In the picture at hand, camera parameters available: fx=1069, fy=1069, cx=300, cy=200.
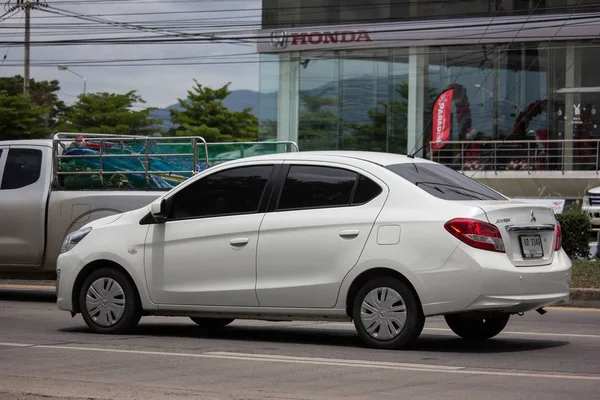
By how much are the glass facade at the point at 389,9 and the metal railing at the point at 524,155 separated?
4553mm

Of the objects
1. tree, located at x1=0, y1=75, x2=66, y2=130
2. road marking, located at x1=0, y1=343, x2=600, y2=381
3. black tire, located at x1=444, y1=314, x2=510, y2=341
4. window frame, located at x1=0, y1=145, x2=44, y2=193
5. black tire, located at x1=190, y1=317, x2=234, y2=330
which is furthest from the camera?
tree, located at x1=0, y1=75, x2=66, y2=130

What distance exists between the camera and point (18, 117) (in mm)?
54656

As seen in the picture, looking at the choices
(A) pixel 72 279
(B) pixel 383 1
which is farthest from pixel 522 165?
(A) pixel 72 279

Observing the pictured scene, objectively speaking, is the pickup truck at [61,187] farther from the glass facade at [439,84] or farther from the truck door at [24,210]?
the glass facade at [439,84]

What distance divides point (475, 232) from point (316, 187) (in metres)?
1.61

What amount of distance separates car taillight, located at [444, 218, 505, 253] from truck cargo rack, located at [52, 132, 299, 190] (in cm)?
590

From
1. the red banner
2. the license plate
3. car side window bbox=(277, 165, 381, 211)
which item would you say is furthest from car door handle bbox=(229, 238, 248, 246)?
the red banner

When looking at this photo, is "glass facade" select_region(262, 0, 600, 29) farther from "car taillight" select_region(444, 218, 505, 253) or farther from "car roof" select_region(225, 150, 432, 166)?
"car taillight" select_region(444, 218, 505, 253)

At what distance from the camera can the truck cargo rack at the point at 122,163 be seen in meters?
14.5

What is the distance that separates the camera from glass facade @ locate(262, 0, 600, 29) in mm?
36938

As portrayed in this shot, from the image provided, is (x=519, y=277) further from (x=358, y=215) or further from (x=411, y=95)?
(x=411, y=95)

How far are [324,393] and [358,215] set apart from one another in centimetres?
251

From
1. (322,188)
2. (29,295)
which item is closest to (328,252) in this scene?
(322,188)

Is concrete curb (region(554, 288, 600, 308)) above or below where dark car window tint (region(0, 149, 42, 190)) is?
below
